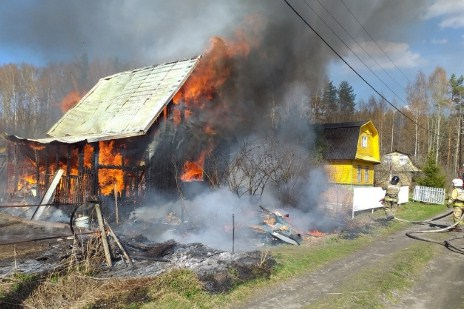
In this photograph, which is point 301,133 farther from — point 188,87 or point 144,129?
point 144,129

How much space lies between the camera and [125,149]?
1411cm

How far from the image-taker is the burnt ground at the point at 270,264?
20.5 ft

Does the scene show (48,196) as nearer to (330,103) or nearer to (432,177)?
(432,177)

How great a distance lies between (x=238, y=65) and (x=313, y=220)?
7.89m

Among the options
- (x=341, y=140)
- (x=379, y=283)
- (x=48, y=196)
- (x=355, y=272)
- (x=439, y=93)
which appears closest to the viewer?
(x=379, y=283)

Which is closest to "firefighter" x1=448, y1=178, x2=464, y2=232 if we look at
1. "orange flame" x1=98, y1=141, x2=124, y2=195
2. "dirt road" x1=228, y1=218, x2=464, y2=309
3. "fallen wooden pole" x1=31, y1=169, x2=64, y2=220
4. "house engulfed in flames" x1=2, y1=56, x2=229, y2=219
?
"dirt road" x1=228, y1=218, x2=464, y2=309

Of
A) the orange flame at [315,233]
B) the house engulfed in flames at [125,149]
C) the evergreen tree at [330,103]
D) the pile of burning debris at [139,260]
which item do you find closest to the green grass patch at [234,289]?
the pile of burning debris at [139,260]

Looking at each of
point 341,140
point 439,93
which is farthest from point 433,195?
point 439,93

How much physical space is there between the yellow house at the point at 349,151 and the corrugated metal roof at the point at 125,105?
43.8 feet

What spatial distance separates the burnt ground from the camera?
6262 millimetres

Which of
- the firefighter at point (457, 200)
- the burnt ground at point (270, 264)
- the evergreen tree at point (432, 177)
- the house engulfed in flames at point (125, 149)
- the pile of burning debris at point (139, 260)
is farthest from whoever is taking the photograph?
the evergreen tree at point (432, 177)

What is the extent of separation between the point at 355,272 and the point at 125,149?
9.40 m

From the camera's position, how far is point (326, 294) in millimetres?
6438

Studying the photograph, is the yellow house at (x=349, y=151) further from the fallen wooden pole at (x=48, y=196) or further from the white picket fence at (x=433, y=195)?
the fallen wooden pole at (x=48, y=196)
